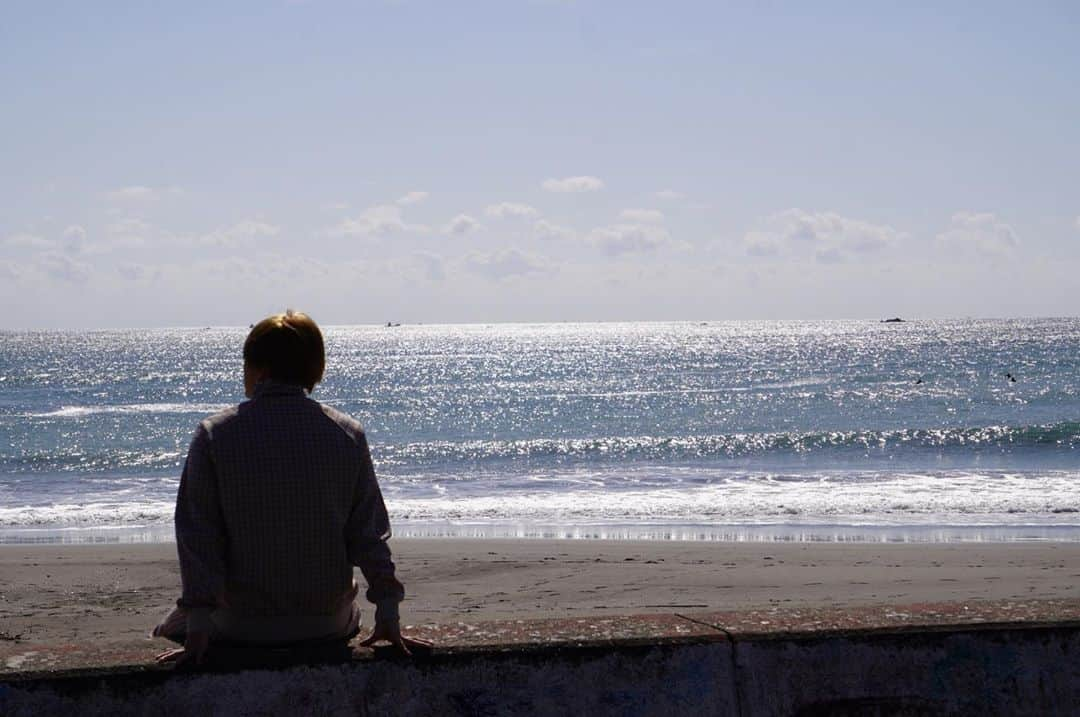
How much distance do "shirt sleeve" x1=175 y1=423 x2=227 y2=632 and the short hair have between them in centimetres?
23

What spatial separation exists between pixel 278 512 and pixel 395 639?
429mm

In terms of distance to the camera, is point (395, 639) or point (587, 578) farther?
point (587, 578)

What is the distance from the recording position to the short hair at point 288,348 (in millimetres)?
2814

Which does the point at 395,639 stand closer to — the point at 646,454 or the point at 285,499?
the point at 285,499

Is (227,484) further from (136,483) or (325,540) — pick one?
(136,483)

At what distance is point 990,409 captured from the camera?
36.5 meters

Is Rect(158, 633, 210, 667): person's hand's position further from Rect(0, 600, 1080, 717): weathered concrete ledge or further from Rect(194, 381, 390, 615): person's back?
Rect(194, 381, 390, 615): person's back

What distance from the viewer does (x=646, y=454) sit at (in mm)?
25609

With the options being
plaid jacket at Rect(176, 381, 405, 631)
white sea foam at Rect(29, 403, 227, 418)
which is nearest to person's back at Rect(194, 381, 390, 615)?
plaid jacket at Rect(176, 381, 405, 631)

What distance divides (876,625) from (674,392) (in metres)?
46.2

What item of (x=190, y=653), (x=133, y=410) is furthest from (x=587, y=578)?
(x=133, y=410)

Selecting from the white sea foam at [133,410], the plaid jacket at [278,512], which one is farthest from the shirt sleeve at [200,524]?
the white sea foam at [133,410]

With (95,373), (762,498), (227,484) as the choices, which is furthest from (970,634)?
(95,373)

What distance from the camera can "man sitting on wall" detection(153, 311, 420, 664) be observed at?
2.71m
